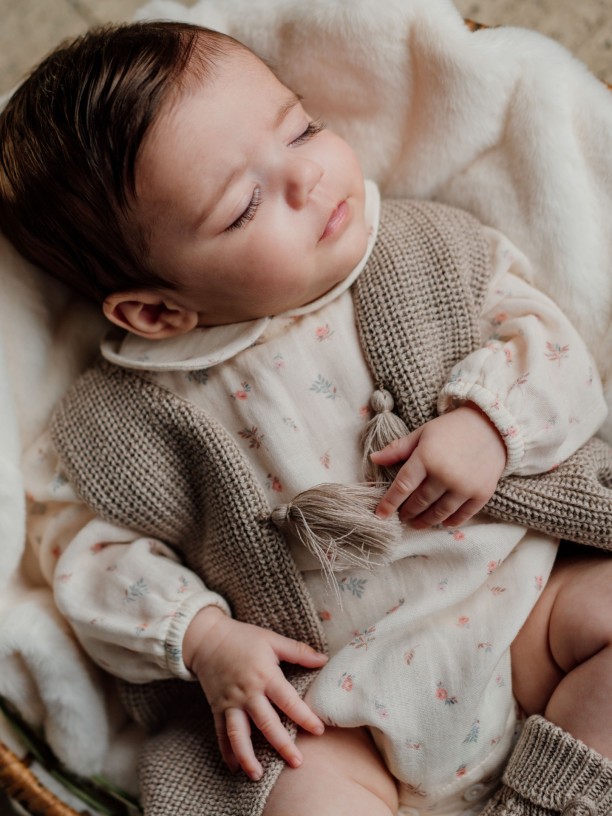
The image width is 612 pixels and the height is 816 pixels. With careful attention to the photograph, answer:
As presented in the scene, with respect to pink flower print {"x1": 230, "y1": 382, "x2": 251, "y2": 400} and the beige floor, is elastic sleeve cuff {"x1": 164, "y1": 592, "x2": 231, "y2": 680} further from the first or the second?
the beige floor

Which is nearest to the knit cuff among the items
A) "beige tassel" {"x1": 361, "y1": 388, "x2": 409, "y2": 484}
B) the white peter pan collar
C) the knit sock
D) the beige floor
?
the knit sock

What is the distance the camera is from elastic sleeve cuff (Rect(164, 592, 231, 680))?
100 centimetres

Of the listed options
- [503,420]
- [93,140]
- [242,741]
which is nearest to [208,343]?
[93,140]

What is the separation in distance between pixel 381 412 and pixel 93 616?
44 centimetres

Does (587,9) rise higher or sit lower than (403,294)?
higher

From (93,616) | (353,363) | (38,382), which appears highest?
(353,363)

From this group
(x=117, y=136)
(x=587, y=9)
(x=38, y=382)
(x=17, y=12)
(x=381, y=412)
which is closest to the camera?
(x=117, y=136)

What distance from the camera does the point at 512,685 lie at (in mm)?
1038

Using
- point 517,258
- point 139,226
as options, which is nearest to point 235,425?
point 139,226

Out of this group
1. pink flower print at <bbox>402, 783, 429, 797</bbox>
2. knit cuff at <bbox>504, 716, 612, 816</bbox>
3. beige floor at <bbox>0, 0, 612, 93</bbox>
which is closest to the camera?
knit cuff at <bbox>504, 716, 612, 816</bbox>

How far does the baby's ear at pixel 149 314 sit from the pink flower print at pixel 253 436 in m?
0.15

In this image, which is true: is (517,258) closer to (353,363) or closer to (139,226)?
(353,363)

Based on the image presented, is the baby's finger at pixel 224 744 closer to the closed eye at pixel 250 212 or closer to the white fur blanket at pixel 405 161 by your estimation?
the white fur blanket at pixel 405 161

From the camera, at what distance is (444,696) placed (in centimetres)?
96
